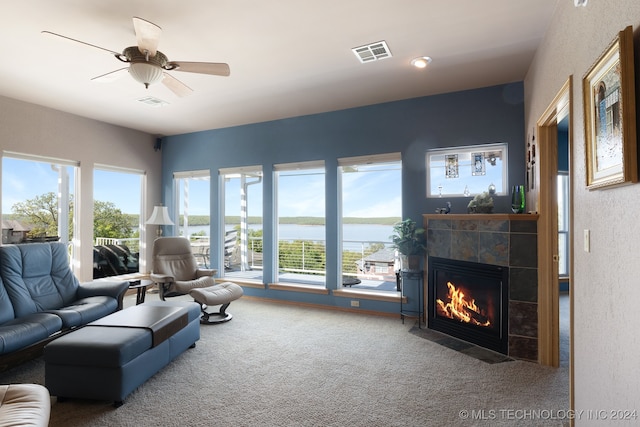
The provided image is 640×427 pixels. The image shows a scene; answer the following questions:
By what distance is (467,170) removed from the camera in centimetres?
418

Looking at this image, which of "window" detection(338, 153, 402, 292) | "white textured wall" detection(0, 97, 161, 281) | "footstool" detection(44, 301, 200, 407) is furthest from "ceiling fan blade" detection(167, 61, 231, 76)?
"white textured wall" detection(0, 97, 161, 281)

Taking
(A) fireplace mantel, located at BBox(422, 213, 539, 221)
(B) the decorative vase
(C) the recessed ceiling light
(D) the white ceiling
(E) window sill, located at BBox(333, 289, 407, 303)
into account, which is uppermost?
(D) the white ceiling

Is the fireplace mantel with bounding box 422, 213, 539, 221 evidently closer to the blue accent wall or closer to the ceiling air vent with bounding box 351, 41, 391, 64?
the blue accent wall

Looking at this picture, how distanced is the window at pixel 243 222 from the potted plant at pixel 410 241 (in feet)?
8.08

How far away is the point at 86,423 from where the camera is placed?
221cm

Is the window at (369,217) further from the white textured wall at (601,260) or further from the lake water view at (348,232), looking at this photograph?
the white textured wall at (601,260)

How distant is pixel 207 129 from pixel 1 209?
9.90 ft

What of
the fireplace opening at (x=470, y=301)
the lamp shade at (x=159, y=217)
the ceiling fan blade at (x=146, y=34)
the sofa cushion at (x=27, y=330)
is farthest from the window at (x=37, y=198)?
the fireplace opening at (x=470, y=301)

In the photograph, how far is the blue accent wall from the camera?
13.0ft

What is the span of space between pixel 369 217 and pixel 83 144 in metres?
4.48

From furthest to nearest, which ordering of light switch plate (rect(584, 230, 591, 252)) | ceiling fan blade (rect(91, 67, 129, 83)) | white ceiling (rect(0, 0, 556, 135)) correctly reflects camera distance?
ceiling fan blade (rect(91, 67, 129, 83))
white ceiling (rect(0, 0, 556, 135))
light switch plate (rect(584, 230, 591, 252))

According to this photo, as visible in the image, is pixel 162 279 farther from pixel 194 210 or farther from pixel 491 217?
pixel 491 217

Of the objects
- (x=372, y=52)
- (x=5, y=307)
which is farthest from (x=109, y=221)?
(x=372, y=52)

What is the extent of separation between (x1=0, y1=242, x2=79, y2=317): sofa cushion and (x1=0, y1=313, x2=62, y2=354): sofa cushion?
35 cm
